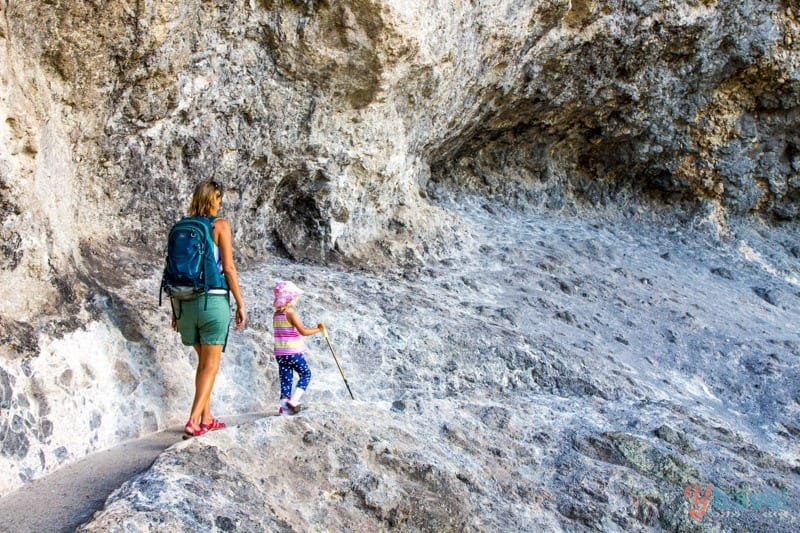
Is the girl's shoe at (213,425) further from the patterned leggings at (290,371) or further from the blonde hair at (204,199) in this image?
the blonde hair at (204,199)

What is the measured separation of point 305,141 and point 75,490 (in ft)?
13.5

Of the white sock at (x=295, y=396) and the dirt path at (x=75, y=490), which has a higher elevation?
the white sock at (x=295, y=396)

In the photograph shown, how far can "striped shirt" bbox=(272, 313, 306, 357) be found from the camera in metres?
4.62

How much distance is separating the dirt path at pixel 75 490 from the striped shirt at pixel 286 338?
72cm

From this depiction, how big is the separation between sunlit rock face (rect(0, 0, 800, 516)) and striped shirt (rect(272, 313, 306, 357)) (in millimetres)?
675

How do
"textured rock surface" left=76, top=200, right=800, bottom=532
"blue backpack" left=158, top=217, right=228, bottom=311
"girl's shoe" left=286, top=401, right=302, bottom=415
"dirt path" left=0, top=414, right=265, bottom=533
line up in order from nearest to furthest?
"dirt path" left=0, top=414, right=265, bottom=533 < "textured rock surface" left=76, top=200, right=800, bottom=532 < "blue backpack" left=158, top=217, right=228, bottom=311 < "girl's shoe" left=286, top=401, right=302, bottom=415

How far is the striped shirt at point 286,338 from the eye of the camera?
4.62 metres

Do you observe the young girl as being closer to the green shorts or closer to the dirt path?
the green shorts

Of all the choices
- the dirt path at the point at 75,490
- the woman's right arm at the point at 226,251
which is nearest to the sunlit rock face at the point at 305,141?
the dirt path at the point at 75,490

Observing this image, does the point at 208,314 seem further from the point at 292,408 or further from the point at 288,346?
the point at 292,408

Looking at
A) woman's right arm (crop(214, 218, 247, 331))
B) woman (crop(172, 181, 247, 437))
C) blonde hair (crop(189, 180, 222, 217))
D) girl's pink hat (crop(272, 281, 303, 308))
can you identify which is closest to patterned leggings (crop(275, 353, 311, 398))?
girl's pink hat (crop(272, 281, 303, 308))

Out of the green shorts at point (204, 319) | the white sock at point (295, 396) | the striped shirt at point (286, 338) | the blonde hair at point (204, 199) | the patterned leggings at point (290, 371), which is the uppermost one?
the blonde hair at point (204, 199)

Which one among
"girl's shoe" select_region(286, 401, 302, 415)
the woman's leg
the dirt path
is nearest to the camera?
the dirt path

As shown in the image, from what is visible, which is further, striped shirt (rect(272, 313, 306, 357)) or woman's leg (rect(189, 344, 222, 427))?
striped shirt (rect(272, 313, 306, 357))
